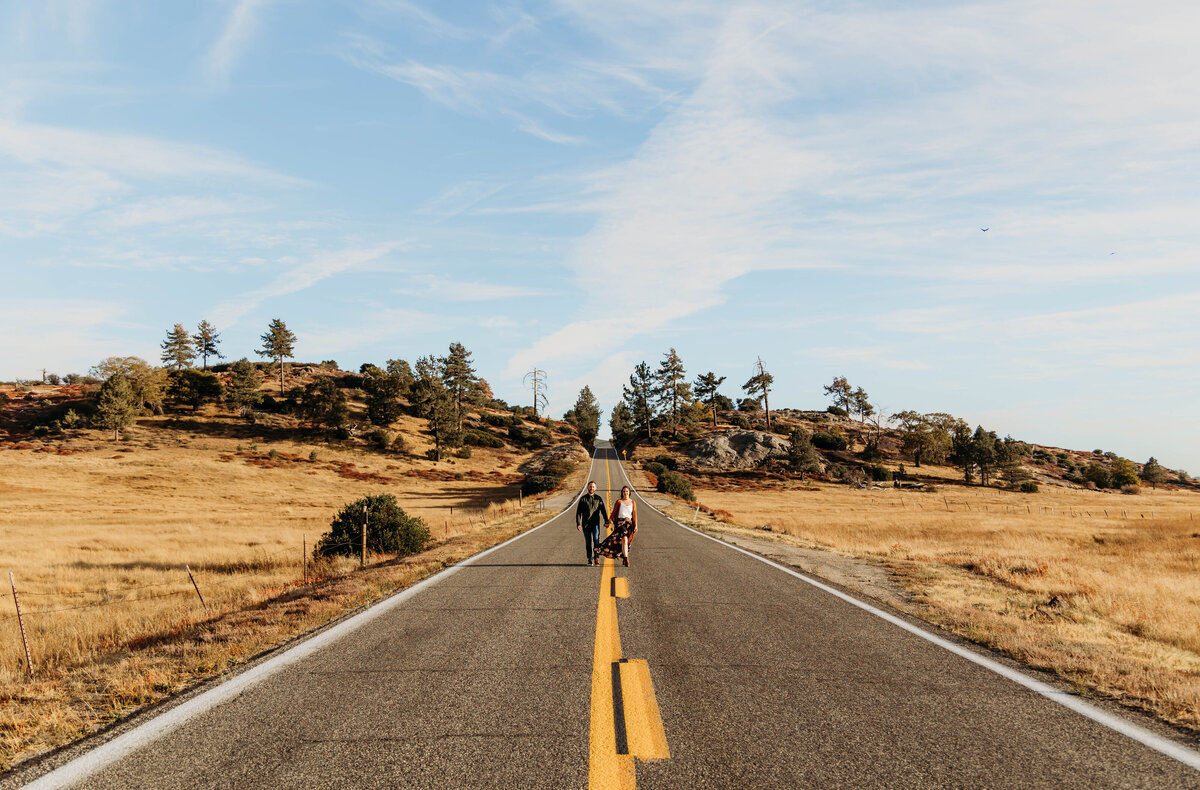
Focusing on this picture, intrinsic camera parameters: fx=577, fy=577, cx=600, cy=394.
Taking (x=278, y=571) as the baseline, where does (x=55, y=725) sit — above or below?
above

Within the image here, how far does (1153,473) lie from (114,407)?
5504 inches

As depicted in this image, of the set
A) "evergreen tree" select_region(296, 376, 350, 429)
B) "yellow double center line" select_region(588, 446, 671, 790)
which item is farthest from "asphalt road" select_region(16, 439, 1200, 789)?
"evergreen tree" select_region(296, 376, 350, 429)

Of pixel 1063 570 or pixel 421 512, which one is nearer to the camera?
pixel 1063 570

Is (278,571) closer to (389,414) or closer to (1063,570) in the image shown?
(1063,570)

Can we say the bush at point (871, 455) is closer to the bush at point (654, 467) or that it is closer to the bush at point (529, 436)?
the bush at point (654, 467)

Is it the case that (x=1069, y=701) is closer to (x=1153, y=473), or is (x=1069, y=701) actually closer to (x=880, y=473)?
(x=880, y=473)

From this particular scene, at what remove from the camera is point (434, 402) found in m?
77.9

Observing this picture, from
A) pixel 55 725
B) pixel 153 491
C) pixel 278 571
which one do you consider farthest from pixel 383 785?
pixel 153 491

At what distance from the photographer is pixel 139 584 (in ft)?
56.9

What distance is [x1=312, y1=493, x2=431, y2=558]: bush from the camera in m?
17.3

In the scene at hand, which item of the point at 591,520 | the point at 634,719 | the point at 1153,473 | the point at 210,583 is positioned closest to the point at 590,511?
the point at 591,520

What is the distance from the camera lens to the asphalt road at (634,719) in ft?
10.9

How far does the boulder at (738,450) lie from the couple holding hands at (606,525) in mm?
68588

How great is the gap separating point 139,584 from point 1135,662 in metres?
22.6
